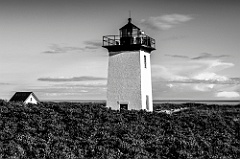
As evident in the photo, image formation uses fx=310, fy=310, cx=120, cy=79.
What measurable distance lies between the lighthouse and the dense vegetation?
243 inches

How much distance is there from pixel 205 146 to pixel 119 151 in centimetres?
572

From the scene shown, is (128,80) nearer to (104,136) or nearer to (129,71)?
(129,71)

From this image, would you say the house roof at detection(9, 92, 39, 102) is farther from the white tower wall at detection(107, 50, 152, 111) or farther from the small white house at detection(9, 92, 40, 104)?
the white tower wall at detection(107, 50, 152, 111)

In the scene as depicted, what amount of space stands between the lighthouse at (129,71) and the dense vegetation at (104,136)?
20.3 feet

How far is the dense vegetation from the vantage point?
1538 centimetres

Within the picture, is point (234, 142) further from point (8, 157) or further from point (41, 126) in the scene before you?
point (8, 157)

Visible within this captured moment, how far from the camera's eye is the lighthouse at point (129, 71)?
102ft

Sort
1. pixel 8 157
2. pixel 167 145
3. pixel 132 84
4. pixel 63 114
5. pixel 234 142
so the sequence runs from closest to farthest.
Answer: pixel 8 157 → pixel 167 145 → pixel 234 142 → pixel 63 114 → pixel 132 84

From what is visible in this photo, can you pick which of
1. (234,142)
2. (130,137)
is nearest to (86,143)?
(130,137)

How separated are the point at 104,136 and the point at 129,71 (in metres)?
13.9

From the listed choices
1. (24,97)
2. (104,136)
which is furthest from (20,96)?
(104,136)

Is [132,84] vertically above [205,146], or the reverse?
[132,84]

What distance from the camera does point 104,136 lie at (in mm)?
18141

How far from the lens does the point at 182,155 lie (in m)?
16.6
